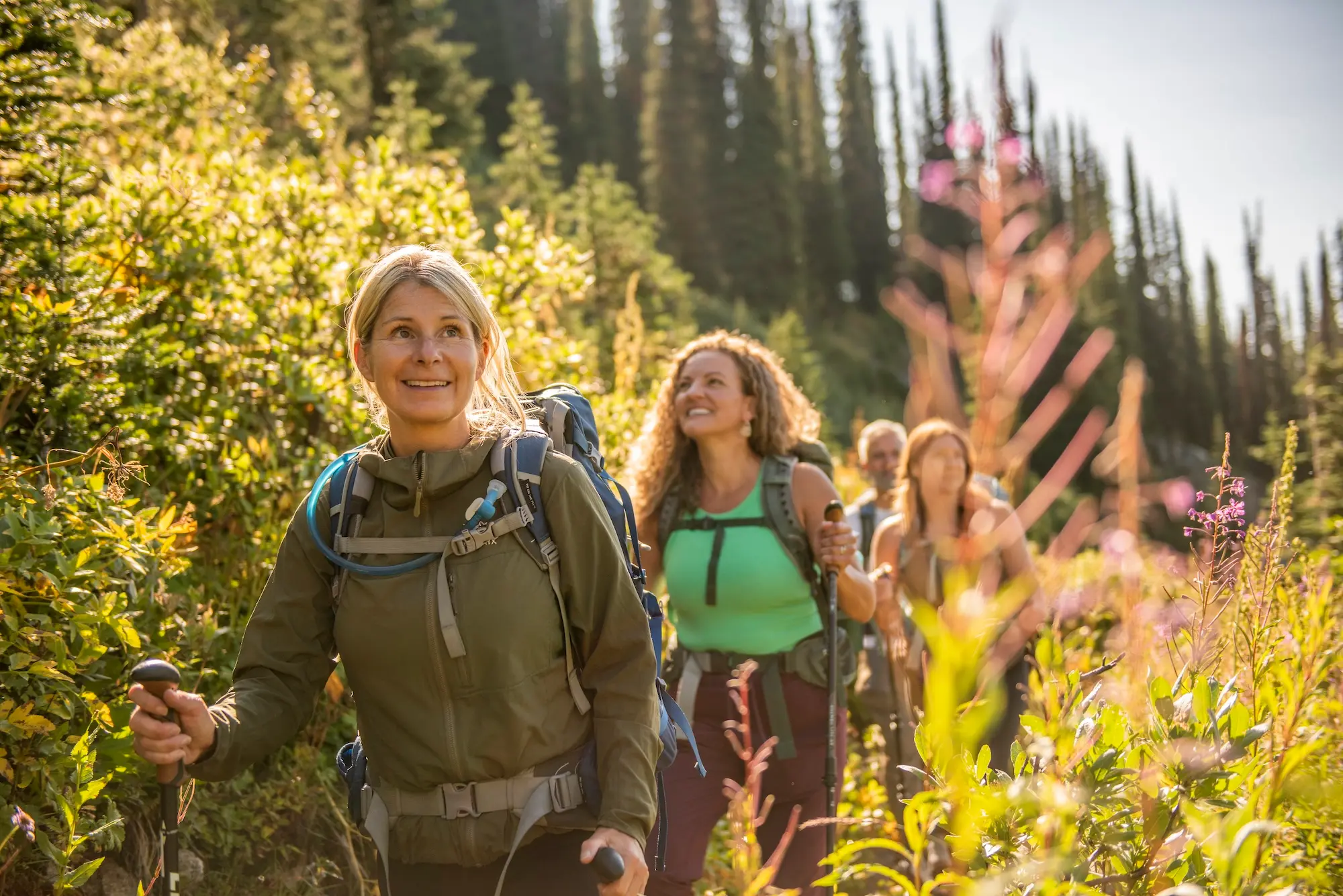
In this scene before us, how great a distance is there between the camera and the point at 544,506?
2.20 meters

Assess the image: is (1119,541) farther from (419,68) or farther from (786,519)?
(419,68)

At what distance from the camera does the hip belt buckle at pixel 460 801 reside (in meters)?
2.11

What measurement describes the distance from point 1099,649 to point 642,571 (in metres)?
6.47

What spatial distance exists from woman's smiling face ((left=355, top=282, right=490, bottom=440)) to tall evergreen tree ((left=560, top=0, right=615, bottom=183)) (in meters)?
53.3

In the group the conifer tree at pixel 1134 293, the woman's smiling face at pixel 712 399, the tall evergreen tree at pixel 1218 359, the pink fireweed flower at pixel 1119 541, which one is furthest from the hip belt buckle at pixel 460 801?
the tall evergreen tree at pixel 1218 359

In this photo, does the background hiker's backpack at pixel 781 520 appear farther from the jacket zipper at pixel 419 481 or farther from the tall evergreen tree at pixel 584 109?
the tall evergreen tree at pixel 584 109

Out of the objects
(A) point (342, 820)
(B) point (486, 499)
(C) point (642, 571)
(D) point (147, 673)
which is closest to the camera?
(D) point (147, 673)

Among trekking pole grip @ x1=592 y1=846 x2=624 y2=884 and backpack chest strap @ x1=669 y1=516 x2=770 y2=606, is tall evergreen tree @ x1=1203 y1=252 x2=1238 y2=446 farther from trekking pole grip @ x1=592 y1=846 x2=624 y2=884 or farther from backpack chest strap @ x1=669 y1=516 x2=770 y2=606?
trekking pole grip @ x1=592 y1=846 x2=624 y2=884

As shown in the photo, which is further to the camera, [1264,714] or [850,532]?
[850,532]

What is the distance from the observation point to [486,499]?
213 cm

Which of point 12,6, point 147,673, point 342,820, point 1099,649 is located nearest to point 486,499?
point 147,673

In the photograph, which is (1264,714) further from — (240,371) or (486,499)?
(240,371)

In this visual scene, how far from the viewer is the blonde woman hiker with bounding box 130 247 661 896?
2.09 metres

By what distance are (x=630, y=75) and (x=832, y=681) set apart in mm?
69095
